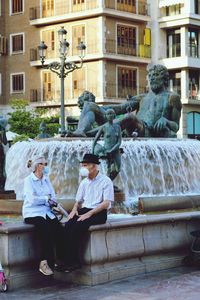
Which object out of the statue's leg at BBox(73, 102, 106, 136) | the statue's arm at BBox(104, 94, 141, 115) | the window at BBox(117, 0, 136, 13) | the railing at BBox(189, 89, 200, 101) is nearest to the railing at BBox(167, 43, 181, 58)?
the railing at BBox(189, 89, 200, 101)

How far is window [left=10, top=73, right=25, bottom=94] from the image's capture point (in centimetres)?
5234

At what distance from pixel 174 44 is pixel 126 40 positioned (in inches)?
141

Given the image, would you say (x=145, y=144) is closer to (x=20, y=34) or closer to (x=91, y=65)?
(x=91, y=65)

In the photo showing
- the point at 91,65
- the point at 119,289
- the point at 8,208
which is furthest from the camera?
the point at 91,65

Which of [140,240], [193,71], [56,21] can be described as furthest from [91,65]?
[140,240]

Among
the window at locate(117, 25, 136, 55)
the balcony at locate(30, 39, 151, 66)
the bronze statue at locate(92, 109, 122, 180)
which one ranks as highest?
the window at locate(117, 25, 136, 55)

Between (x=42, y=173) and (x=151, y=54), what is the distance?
43848mm

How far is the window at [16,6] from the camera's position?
173 ft

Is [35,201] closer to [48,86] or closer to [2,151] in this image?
[2,151]

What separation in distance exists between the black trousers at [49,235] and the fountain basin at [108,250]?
0.09 metres

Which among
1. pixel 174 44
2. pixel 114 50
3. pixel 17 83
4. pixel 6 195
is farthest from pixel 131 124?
pixel 17 83

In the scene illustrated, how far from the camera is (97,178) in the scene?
8.50 metres

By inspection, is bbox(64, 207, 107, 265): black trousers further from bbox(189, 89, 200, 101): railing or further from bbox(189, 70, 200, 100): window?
bbox(189, 70, 200, 100): window

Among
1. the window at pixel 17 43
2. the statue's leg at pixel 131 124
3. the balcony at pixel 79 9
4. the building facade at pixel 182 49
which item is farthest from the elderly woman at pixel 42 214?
the window at pixel 17 43
